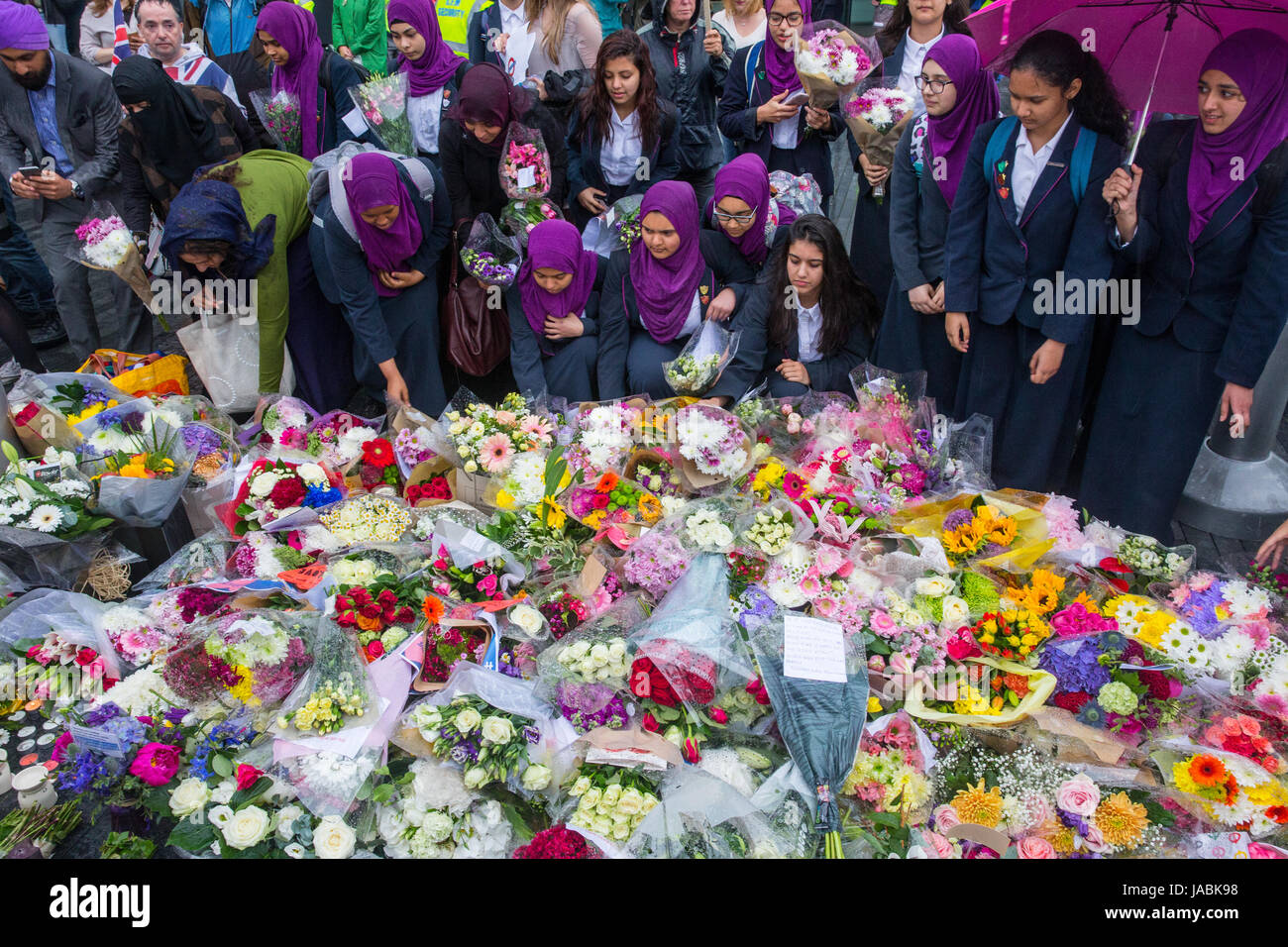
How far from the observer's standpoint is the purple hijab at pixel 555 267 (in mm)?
3895

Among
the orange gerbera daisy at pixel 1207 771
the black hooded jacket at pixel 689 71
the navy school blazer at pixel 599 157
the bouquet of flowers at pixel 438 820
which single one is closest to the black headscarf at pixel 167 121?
the navy school blazer at pixel 599 157

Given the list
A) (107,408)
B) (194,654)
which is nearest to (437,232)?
(107,408)

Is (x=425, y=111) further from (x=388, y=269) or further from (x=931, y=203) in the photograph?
(x=931, y=203)

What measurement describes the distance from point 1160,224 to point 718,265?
1.74 meters

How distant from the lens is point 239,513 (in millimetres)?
3150

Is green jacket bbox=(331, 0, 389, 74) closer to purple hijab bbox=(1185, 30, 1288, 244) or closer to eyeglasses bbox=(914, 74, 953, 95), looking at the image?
eyeglasses bbox=(914, 74, 953, 95)

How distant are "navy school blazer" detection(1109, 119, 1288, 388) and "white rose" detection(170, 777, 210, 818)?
11.2 ft

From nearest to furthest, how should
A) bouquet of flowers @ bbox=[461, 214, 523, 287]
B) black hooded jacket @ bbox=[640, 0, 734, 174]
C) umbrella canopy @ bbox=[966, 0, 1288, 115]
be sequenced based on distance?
umbrella canopy @ bbox=[966, 0, 1288, 115]
bouquet of flowers @ bbox=[461, 214, 523, 287]
black hooded jacket @ bbox=[640, 0, 734, 174]

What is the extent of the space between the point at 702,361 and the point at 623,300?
570 millimetres

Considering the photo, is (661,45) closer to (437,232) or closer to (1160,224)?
(437,232)

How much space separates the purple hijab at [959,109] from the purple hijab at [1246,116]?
2.45 feet

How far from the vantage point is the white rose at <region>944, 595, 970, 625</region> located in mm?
2574

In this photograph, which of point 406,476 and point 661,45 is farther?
point 661,45
